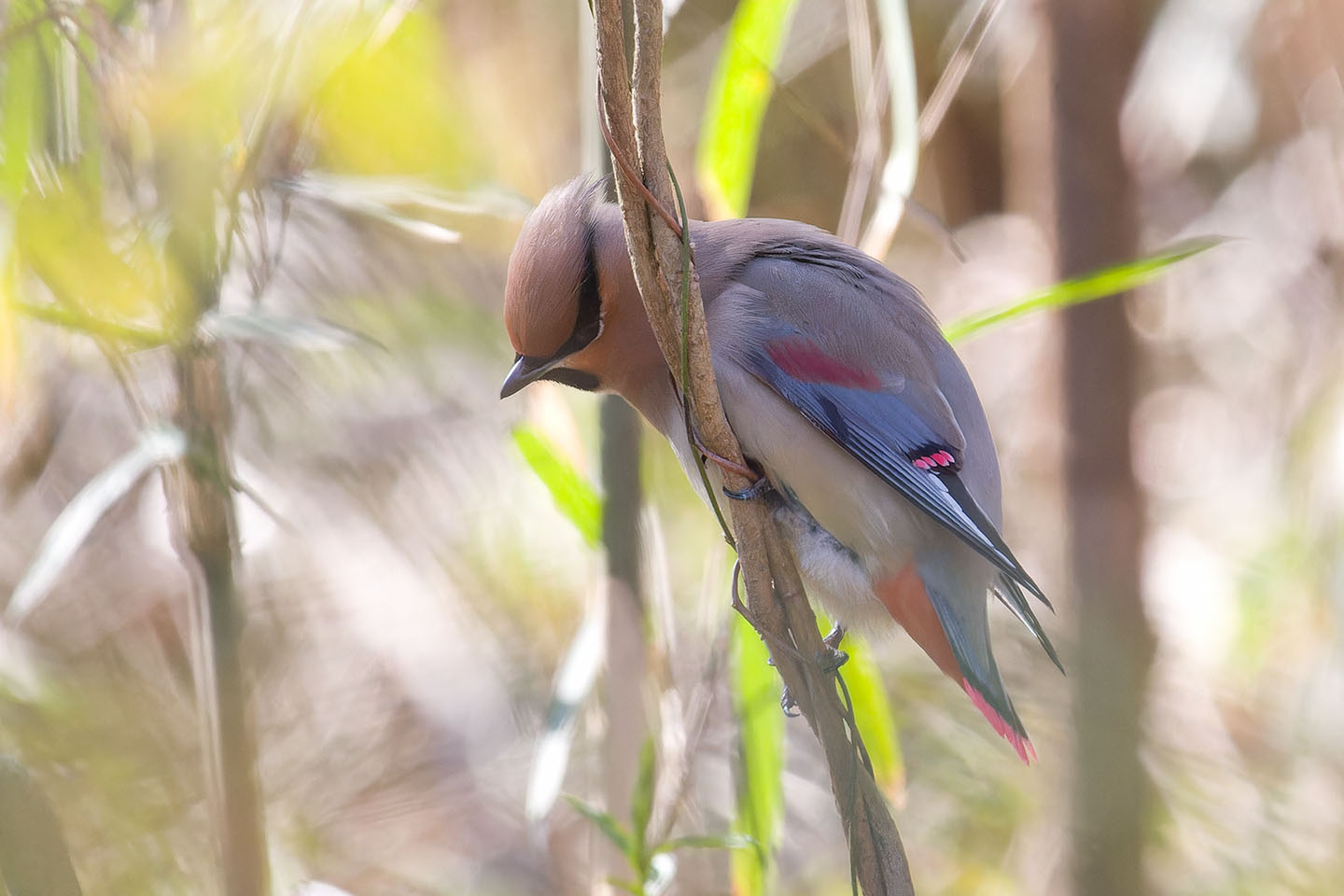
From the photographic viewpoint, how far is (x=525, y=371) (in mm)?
1955

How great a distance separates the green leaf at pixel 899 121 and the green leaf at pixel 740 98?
0.18m

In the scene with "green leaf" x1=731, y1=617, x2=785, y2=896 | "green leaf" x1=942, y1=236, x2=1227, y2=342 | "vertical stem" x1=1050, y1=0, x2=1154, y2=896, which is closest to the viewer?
"green leaf" x1=942, y1=236, x2=1227, y2=342

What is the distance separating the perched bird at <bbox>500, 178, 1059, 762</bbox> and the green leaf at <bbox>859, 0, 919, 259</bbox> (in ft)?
0.53

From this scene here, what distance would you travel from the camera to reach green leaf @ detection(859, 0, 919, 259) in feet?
6.79

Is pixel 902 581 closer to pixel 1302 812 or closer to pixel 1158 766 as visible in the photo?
pixel 1158 766

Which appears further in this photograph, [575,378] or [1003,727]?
[575,378]

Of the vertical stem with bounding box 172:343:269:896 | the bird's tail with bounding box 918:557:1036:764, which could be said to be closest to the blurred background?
the vertical stem with bounding box 172:343:269:896

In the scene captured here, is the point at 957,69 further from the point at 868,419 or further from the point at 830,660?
the point at 830,660

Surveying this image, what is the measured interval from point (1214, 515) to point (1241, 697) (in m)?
0.87

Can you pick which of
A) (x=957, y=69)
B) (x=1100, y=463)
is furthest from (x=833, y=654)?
(x=1100, y=463)

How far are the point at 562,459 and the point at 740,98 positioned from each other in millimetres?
678

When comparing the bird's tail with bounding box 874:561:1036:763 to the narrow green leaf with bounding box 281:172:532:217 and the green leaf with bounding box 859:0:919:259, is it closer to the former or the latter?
the green leaf with bounding box 859:0:919:259

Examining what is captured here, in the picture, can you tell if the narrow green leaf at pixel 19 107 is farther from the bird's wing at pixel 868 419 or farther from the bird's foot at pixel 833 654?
the bird's foot at pixel 833 654

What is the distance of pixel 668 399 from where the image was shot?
1.94m
